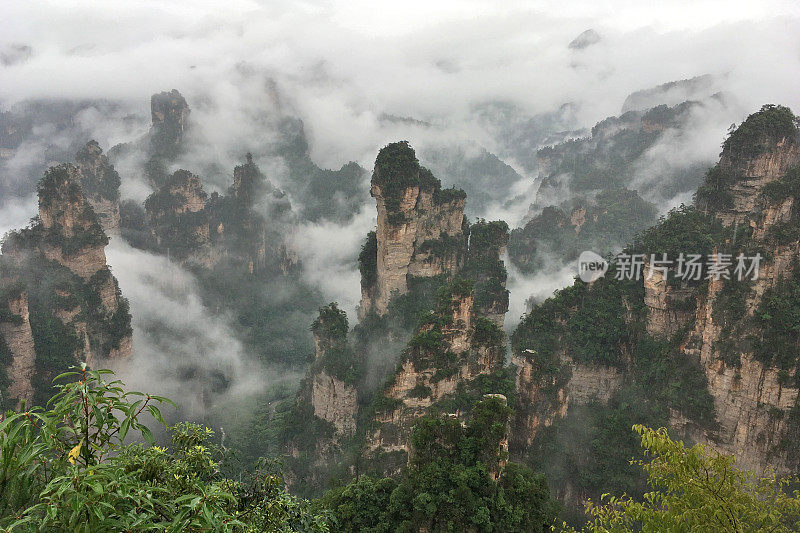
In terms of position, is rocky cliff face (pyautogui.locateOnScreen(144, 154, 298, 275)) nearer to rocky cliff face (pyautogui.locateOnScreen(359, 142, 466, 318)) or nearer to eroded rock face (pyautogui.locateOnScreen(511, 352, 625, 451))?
rocky cliff face (pyautogui.locateOnScreen(359, 142, 466, 318))

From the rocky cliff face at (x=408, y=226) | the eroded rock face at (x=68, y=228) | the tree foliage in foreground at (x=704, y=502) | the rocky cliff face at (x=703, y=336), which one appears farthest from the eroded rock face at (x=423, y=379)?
the eroded rock face at (x=68, y=228)

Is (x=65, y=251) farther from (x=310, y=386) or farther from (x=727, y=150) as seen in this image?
(x=727, y=150)

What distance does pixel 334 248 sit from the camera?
74812 millimetres

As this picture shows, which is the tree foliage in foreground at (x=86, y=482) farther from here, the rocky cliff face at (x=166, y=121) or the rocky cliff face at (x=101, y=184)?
the rocky cliff face at (x=166, y=121)

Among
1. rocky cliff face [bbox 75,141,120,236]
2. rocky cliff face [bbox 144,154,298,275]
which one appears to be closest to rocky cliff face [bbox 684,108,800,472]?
rocky cliff face [bbox 144,154,298,275]

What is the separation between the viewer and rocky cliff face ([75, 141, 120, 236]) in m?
57.0

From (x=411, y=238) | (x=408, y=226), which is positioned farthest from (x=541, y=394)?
(x=408, y=226)

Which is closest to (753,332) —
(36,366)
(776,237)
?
(776,237)

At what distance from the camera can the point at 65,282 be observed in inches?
1316

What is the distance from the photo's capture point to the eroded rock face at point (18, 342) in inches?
1087

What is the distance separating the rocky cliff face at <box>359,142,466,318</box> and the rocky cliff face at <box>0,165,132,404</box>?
1964 cm

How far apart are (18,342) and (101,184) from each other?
35.4 metres

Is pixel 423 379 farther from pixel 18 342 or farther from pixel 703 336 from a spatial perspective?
pixel 18 342

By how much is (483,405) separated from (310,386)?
72.5 feet
